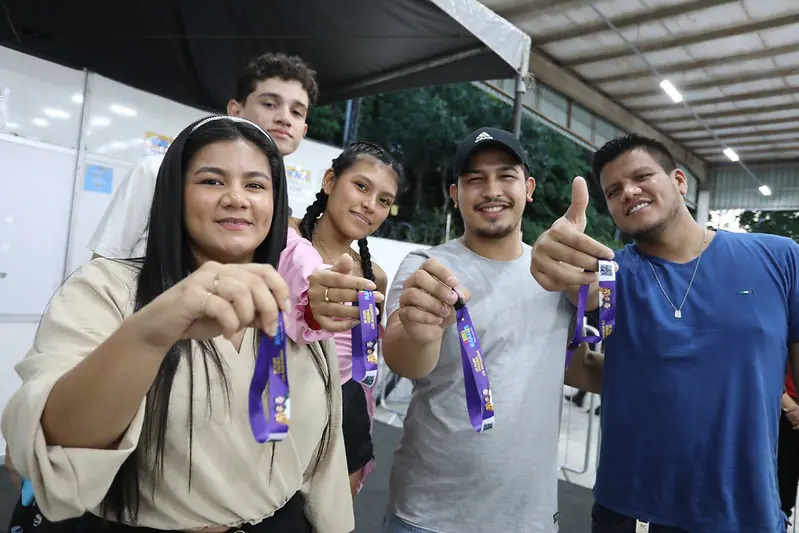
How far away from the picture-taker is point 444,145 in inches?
502

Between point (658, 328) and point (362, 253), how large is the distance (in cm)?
141

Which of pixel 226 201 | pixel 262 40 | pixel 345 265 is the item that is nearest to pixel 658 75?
pixel 262 40

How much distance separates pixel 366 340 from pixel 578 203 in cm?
72

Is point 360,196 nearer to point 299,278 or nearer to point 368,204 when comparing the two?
point 368,204

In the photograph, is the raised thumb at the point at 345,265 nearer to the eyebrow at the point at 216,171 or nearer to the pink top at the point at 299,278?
the pink top at the point at 299,278

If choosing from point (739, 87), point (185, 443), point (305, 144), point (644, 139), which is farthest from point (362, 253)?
point (739, 87)

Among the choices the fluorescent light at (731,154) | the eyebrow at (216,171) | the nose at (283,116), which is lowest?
the eyebrow at (216,171)

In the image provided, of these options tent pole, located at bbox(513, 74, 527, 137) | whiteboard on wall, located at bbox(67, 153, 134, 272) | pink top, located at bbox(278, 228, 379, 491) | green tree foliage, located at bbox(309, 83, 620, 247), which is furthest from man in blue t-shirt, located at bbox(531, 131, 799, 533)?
green tree foliage, located at bbox(309, 83, 620, 247)

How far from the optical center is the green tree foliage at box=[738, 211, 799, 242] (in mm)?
16312

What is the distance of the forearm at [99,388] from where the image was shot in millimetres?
822

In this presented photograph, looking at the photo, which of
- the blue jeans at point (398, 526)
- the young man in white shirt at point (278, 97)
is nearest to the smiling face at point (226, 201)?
Answer: the young man in white shirt at point (278, 97)

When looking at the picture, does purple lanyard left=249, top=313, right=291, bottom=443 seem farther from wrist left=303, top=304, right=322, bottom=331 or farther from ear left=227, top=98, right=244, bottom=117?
ear left=227, top=98, right=244, bottom=117

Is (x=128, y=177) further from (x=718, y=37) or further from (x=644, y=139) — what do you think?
(x=718, y=37)

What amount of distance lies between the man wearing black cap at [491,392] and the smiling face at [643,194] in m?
0.36
